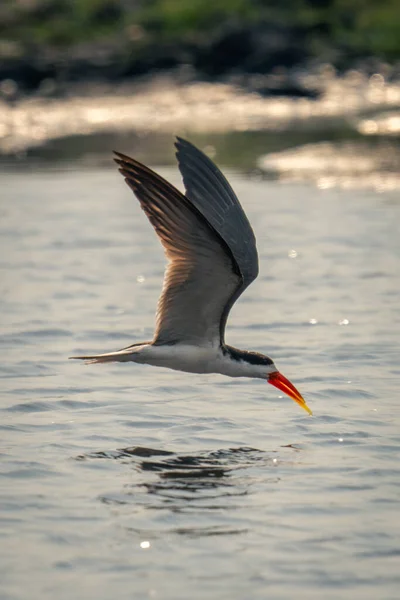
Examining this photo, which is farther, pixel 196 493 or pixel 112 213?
pixel 112 213

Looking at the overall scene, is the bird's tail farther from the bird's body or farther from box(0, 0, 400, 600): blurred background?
box(0, 0, 400, 600): blurred background

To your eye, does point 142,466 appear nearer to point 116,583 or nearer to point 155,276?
point 116,583

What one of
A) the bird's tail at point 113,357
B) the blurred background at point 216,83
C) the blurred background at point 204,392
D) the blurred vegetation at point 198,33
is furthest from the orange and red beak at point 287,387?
the blurred vegetation at point 198,33

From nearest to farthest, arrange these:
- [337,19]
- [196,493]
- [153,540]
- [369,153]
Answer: [153,540] < [196,493] < [369,153] < [337,19]

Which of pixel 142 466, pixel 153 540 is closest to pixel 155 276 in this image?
pixel 142 466

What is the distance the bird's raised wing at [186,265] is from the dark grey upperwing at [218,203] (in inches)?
19.3

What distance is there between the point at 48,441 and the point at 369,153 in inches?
646

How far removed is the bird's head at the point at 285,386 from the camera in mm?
9180

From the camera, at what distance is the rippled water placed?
21.6 feet

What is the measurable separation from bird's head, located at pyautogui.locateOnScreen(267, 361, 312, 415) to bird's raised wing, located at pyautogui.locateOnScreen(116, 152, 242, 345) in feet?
1.59

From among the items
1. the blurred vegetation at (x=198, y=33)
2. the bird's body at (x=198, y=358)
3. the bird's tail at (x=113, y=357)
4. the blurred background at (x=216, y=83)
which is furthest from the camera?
the blurred vegetation at (x=198, y=33)

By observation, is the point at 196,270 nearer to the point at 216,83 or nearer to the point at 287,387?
the point at 287,387

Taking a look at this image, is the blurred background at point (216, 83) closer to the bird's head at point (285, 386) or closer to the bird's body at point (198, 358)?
the bird's head at point (285, 386)

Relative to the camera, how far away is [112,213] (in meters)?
19.3
